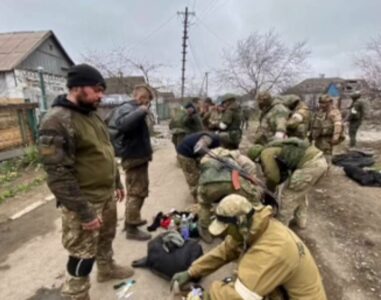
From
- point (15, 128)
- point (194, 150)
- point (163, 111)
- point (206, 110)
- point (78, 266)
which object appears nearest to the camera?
point (78, 266)

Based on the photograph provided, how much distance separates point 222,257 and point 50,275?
5.92ft

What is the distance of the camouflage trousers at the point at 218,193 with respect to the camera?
3.02m

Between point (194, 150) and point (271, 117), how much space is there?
149 cm

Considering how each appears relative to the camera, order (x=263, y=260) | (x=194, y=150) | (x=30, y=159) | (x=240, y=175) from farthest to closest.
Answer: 1. (x=30, y=159)
2. (x=194, y=150)
3. (x=240, y=175)
4. (x=263, y=260)

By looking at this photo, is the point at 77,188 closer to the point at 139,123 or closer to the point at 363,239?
the point at 139,123

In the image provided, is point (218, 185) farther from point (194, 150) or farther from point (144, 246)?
point (144, 246)

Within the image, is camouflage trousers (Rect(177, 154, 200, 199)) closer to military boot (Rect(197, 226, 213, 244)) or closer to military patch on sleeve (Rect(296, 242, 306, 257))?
military boot (Rect(197, 226, 213, 244))

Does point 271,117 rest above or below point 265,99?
below

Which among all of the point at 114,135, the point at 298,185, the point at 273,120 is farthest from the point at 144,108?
the point at 273,120

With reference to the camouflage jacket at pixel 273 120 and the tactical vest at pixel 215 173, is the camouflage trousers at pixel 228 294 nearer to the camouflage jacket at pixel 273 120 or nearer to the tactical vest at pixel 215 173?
the tactical vest at pixel 215 173

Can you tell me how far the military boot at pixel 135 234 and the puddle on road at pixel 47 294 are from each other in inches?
40.3

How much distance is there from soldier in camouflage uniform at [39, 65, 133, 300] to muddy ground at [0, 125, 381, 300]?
749 mm

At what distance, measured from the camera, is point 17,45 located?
1698cm

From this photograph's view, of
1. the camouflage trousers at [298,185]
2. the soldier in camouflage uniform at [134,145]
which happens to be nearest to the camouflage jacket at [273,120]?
the camouflage trousers at [298,185]
